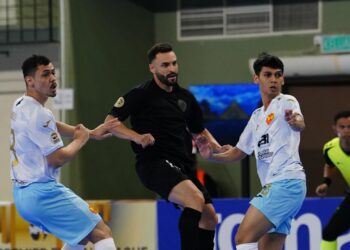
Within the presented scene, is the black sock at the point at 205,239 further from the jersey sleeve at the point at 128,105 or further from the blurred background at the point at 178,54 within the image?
the blurred background at the point at 178,54

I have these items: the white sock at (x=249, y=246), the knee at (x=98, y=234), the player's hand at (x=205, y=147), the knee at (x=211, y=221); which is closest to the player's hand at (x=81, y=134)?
the knee at (x=98, y=234)

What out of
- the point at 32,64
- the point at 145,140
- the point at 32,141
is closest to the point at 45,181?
the point at 32,141

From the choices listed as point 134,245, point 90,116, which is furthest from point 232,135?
point 134,245

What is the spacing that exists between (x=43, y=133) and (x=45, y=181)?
38 centimetres

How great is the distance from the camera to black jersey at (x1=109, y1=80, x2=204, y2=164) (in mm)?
6516

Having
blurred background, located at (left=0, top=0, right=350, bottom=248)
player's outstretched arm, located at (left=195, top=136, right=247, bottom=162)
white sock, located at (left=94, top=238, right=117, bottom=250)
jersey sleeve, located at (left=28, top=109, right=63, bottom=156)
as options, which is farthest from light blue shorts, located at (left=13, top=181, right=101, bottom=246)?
blurred background, located at (left=0, top=0, right=350, bottom=248)

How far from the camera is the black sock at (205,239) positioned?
6.41 meters

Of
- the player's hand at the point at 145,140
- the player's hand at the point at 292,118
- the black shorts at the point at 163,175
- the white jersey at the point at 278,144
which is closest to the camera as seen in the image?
the player's hand at the point at 292,118

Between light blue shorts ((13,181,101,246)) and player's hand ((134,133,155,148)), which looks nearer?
light blue shorts ((13,181,101,246))

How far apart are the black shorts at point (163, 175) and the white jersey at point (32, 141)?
0.80 meters

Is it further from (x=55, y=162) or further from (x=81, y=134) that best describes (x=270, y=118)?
(x=55, y=162)

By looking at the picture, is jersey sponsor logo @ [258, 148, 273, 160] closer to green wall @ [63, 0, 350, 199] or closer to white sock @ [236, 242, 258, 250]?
white sock @ [236, 242, 258, 250]

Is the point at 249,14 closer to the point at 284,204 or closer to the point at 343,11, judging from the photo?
the point at 343,11

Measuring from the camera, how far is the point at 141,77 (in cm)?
1327
